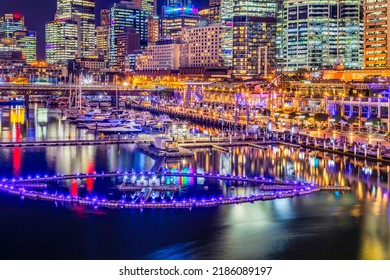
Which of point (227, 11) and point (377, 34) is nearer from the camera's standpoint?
point (377, 34)

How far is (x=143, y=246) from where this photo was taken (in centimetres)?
1828

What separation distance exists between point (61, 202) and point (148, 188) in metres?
3.18

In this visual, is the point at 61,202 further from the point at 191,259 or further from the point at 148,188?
the point at 191,259

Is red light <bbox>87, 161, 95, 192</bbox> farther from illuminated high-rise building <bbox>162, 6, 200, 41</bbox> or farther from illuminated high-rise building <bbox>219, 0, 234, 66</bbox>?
illuminated high-rise building <bbox>162, 6, 200, 41</bbox>

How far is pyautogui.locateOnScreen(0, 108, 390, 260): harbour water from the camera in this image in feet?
58.5

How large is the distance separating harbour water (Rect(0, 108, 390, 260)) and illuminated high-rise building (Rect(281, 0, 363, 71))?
59.4 meters

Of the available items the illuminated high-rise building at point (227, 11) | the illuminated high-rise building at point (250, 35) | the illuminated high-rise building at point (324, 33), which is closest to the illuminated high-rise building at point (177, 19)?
the illuminated high-rise building at point (227, 11)

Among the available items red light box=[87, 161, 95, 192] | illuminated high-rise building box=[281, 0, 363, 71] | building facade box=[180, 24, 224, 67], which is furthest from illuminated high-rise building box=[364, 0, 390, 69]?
red light box=[87, 161, 95, 192]

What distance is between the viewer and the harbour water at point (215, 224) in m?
17.8

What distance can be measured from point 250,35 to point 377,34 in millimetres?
33053

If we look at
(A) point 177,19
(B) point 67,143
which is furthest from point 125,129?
(A) point 177,19

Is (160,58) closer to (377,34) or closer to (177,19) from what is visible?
(177,19)

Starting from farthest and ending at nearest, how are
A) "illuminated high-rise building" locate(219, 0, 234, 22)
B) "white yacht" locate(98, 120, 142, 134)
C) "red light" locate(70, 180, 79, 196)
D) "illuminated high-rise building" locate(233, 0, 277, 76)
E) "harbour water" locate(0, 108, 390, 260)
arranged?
"illuminated high-rise building" locate(219, 0, 234, 22) → "illuminated high-rise building" locate(233, 0, 277, 76) → "white yacht" locate(98, 120, 142, 134) → "red light" locate(70, 180, 79, 196) → "harbour water" locate(0, 108, 390, 260)

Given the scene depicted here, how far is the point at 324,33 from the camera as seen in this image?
87.5 metres
